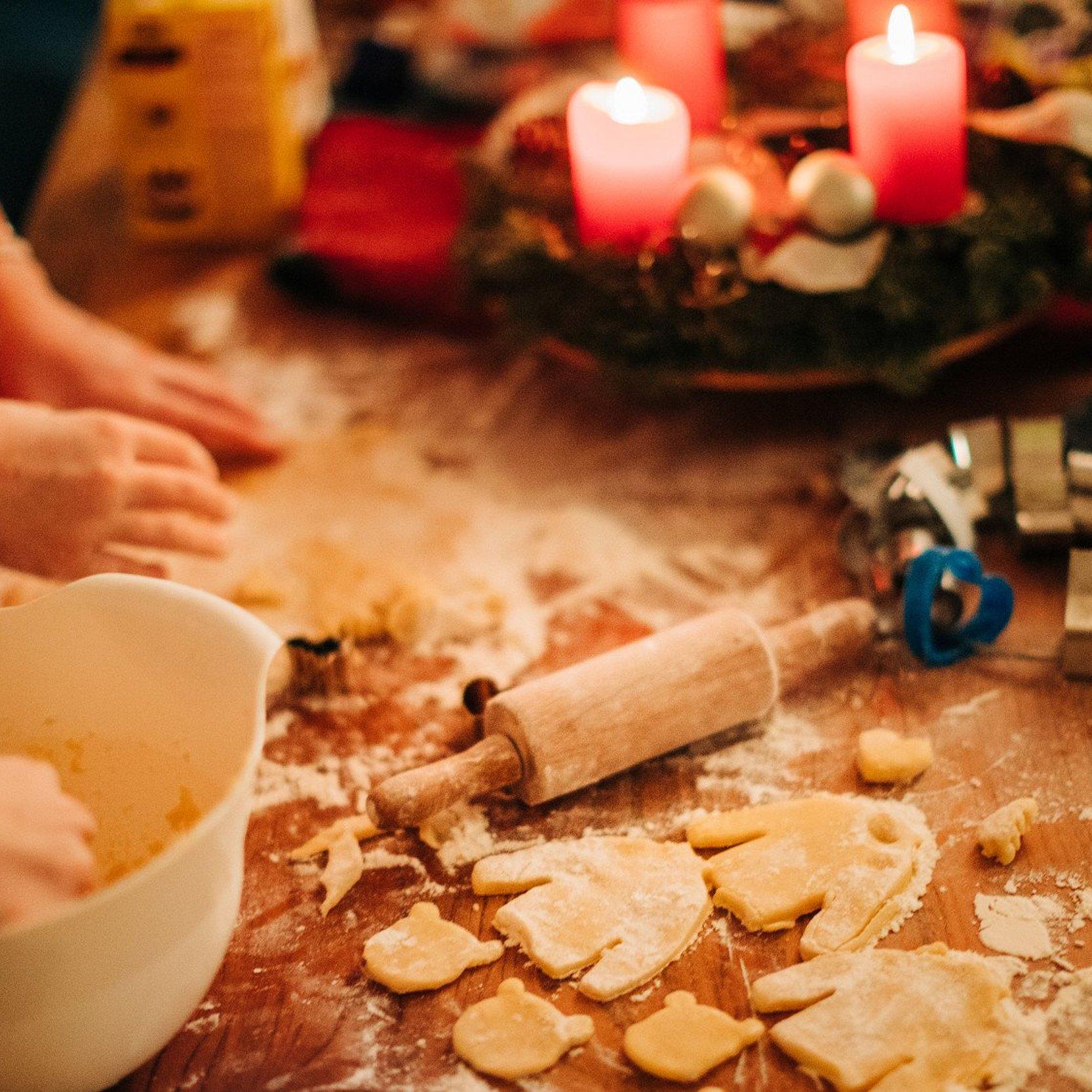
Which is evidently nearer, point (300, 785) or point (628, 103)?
point (300, 785)

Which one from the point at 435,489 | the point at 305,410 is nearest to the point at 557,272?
the point at 435,489

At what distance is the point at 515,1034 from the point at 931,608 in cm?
50

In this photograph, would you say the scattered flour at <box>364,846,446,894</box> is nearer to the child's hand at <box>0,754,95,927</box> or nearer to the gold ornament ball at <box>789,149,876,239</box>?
the child's hand at <box>0,754,95,927</box>

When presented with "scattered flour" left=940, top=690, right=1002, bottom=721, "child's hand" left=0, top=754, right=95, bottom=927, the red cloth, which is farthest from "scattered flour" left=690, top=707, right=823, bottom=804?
the red cloth

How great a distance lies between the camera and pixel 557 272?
4.39 ft

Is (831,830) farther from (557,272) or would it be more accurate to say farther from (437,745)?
(557,272)

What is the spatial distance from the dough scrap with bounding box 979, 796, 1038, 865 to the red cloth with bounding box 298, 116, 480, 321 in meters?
0.91

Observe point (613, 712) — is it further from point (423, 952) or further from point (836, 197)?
point (836, 197)

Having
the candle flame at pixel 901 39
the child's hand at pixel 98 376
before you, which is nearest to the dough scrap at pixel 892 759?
the candle flame at pixel 901 39

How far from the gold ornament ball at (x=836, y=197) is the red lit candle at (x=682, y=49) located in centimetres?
30

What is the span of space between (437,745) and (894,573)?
0.42 m

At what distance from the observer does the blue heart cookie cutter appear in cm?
102

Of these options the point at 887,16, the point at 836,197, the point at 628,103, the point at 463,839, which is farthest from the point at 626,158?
the point at 463,839

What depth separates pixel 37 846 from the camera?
0.63 m
